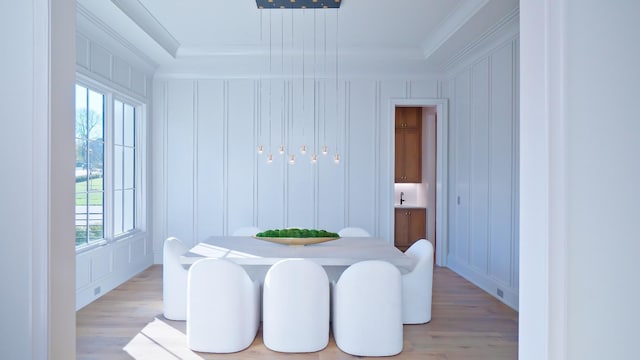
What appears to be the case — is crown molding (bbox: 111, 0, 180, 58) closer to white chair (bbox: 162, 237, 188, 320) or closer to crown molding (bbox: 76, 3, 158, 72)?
crown molding (bbox: 76, 3, 158, 72)

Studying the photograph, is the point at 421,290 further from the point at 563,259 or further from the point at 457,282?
the point at 563,259

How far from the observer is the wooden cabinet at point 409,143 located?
7367 mm

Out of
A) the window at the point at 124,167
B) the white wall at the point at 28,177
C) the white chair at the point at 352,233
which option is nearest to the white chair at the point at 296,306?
the white wall at the point at 28,177

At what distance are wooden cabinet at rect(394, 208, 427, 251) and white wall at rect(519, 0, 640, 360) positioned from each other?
5969 millimetres

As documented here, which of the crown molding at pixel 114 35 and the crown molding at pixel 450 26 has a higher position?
the crown molding at pixel 450 26

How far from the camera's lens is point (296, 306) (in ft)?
9.73

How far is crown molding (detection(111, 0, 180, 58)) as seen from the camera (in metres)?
4.05

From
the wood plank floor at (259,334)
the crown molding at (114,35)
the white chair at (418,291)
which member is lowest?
the wood plank floor at (259,334)

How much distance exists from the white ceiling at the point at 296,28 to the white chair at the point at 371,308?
255 cm

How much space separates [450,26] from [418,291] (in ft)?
9.13

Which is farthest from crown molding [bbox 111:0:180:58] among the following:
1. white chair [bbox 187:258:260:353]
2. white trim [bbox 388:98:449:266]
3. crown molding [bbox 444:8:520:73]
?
crown molding [bbox 444:8:520:73]

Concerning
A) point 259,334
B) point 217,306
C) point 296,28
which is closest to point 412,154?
point 296,28

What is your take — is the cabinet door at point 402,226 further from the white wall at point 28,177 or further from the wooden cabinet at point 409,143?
the white wall at point 28,177

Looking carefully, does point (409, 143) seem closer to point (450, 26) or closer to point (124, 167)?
point (450, 26)
